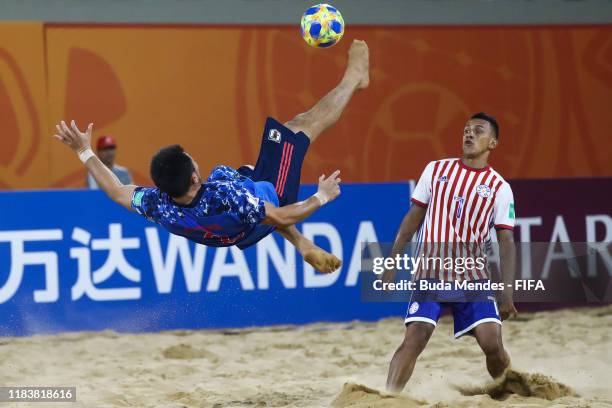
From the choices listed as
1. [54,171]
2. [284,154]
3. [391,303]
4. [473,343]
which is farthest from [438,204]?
[54,171]

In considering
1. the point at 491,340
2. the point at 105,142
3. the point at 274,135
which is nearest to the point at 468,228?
the point at 491,340

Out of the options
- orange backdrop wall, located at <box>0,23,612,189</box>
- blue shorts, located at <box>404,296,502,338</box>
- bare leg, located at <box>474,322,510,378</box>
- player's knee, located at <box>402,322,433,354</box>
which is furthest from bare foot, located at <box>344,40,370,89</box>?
orange backdrop wall, located at <box>0,23,612,189</box>

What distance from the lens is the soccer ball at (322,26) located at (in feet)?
23.6

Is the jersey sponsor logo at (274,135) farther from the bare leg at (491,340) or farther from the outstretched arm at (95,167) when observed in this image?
the bare leg at (491,340)

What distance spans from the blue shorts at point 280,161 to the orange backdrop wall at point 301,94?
637cm

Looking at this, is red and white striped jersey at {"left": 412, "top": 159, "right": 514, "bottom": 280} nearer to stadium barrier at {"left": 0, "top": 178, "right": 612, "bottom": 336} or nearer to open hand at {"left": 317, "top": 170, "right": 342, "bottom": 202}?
open hand at {"left": 317, "top": 170, "right": 342, "bottom": 202}

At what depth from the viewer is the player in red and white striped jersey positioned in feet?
22.4

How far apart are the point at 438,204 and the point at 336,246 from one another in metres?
3.80

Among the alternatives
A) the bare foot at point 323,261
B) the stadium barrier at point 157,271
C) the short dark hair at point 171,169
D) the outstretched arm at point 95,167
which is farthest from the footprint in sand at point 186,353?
the short dark hair at point 171,169

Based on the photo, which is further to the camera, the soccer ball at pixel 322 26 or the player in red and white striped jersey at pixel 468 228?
the soccer ball at pixel 322 26

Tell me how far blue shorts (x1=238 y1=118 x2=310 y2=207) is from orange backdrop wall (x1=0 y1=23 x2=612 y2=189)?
251 inches

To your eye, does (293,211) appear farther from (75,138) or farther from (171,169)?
(75,138)

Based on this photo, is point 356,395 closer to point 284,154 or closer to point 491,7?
point 284,154

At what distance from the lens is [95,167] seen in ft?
21.7
